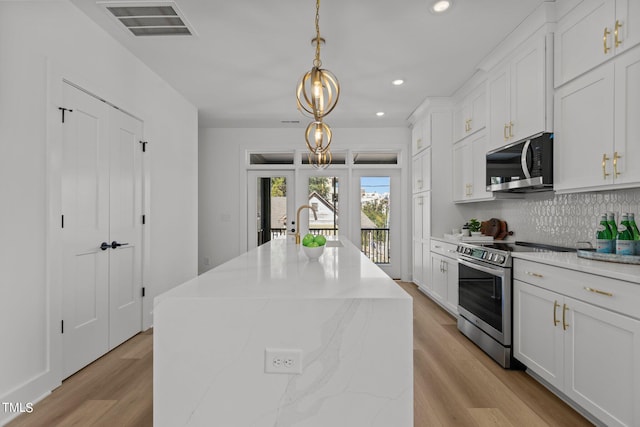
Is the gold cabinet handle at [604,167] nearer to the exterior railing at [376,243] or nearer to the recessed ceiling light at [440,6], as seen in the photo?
the recessed ceiling light at [440,6]

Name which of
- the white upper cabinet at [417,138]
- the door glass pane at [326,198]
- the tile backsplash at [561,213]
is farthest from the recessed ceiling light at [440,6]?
the door glass pane at [326,198]

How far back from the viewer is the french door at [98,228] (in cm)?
245

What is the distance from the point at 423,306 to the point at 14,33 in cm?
441

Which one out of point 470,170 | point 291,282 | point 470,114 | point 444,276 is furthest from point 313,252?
point 470,114

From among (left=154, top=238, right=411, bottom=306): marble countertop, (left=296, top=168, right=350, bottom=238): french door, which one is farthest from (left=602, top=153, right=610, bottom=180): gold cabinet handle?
(left=296, top=168, right=350, bottom=238): french door

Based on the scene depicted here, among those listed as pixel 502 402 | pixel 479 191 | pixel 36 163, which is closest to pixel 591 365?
pixel 502 402

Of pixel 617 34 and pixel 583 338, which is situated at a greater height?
pixel 617 34

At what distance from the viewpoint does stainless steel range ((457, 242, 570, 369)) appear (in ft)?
8.46

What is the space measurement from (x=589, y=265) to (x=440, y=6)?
1950 millimetres

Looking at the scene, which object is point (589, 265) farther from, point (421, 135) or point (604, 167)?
point (421, 135)

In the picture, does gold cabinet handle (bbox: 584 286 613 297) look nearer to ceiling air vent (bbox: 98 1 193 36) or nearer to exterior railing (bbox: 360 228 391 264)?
ceiling air vent (bbox: 98 1 193 36)

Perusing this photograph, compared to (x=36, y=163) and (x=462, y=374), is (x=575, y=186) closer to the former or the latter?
(x=462, y=374)

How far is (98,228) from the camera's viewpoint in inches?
108

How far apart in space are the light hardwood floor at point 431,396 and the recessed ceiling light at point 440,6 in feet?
8.65
